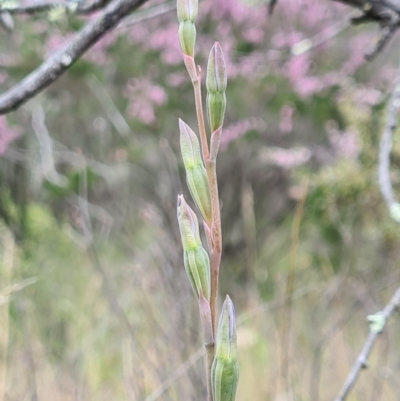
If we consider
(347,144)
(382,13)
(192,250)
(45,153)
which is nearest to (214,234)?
(192,250)

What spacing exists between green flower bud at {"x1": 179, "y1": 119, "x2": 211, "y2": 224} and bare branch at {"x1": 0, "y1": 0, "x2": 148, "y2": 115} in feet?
0.86

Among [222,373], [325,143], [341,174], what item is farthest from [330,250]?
[222,373]

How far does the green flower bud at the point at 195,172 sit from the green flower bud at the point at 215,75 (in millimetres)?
20

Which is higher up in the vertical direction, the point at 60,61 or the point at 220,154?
the point at 220,154

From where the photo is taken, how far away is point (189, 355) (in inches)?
40.5

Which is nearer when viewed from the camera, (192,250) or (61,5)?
(192,250)

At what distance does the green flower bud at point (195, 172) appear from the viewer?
0.22 metres

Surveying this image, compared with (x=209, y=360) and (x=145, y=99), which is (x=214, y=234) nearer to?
(x=209, y=360)

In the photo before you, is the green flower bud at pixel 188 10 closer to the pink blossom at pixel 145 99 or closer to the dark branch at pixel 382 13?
the dark branch at pixel 382 13

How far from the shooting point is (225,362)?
8.4 inches

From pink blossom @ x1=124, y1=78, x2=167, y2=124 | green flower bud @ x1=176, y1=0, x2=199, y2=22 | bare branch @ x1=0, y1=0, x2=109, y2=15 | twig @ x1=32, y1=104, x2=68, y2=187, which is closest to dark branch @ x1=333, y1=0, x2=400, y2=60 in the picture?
bare branch @ x1=0, y1=0, x2=109, y2=15

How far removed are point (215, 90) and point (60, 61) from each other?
27 cm

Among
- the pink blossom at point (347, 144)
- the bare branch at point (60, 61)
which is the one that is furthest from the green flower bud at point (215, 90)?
the pink blossom at point (347, 144)

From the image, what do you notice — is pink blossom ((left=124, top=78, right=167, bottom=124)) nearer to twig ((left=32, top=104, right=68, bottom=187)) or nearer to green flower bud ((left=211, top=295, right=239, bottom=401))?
twig ((left=32, top=104, right=68, bottom=187))
